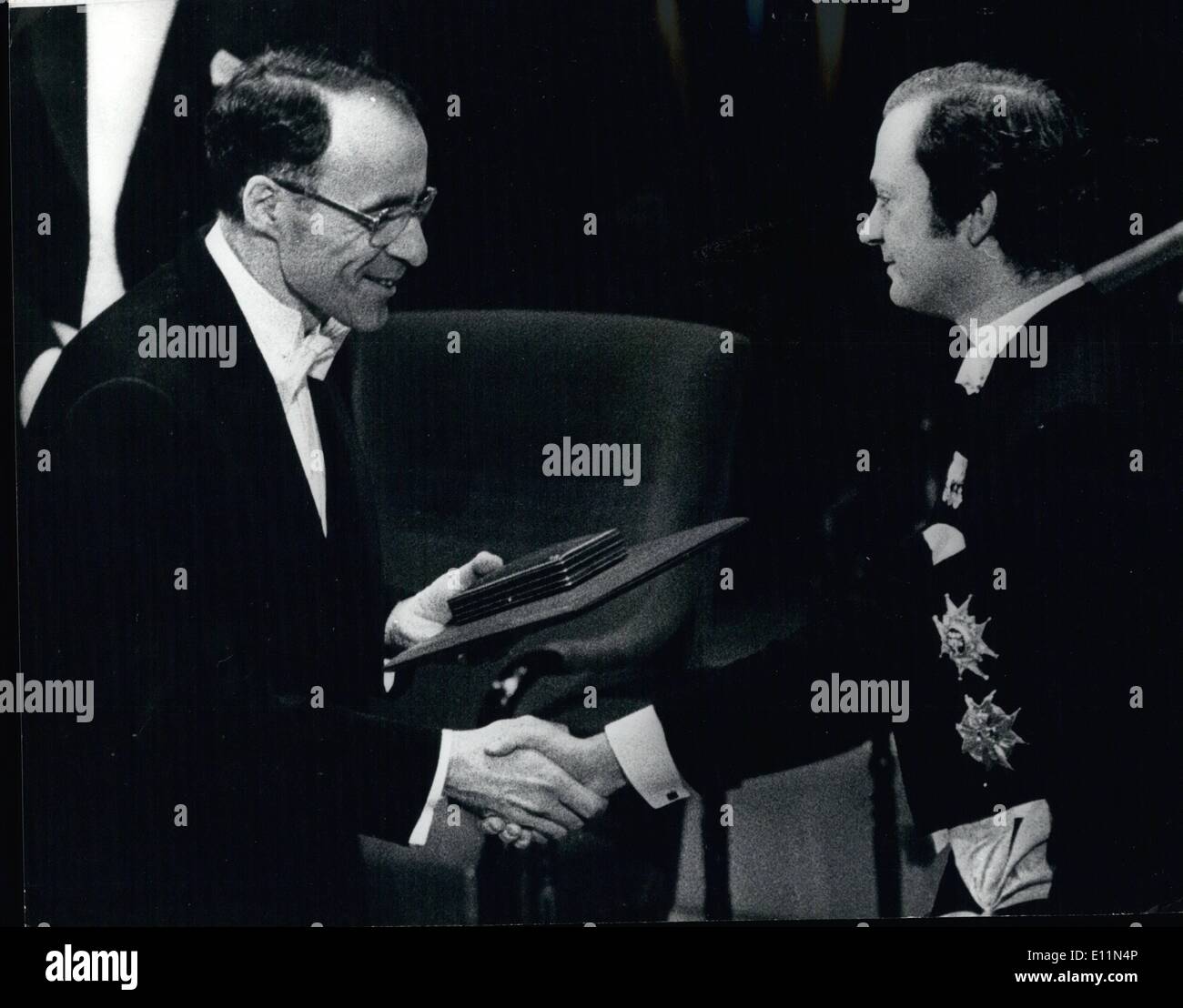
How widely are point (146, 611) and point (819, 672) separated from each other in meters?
1.96

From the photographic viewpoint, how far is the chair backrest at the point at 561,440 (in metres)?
4.17

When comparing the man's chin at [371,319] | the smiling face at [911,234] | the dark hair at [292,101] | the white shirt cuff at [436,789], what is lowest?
the white shirt cuff at [436,789]

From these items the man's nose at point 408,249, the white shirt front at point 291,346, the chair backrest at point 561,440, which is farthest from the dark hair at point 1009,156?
the white shirt front at point 291,346

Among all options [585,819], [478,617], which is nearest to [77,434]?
[478,617]

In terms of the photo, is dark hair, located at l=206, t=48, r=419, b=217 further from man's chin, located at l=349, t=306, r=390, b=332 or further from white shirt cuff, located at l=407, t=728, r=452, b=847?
white shirt cuff, located at l=407, t=728, r=452, b=847

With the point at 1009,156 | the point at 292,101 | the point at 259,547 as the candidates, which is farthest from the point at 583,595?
the point at 1009,156

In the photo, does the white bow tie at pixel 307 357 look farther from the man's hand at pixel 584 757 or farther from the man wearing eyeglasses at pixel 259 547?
the man's hand at pixel 584 757

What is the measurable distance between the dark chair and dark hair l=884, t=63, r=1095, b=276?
0.80 metres

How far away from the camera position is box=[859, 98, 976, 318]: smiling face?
4148 mm

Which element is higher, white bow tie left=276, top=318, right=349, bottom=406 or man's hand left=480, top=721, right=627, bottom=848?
white bow tie left=276, top=318, right=349, bottom=406

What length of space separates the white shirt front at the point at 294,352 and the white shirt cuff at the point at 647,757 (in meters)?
0.49

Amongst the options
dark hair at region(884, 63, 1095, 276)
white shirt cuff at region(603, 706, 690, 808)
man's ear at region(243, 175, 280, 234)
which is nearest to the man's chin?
man's ear at region(243, 175, 280, 234)

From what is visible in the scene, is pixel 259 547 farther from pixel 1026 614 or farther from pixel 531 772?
pixel 1026 614

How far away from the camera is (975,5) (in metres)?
4.16
